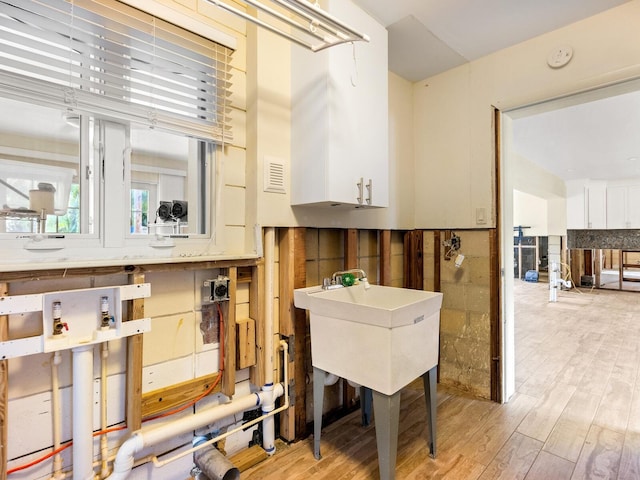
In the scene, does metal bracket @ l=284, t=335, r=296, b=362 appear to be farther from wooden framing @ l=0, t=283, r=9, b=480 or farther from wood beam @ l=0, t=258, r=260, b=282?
wooden framing @ l=0, t=283, r=9, b=480

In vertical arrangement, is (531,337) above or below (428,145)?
below

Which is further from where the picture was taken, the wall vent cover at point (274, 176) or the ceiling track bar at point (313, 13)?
the wall vent cover at point (274, 176)

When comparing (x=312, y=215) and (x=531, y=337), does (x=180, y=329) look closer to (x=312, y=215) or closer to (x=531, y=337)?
(x=312, y=215)

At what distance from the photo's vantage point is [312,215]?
78.4 inches

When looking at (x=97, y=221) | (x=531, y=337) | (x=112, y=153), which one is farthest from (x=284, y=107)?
(x=531, y=337)

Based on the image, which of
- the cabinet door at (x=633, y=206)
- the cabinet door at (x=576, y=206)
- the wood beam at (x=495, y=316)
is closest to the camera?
the wood beam at (x=495, y=316)

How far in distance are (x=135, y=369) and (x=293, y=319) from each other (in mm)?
812

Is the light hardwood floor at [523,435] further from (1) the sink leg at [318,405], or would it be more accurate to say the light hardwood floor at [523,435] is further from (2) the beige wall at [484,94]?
(2) the beige wall at [484,94]

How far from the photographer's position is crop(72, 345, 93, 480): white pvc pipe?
1.22 metres

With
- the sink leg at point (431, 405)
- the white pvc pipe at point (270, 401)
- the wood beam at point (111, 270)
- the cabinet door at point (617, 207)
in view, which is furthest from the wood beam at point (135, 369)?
the cabinet door at point (617, 207)

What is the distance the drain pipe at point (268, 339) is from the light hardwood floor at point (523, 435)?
106 millimetres

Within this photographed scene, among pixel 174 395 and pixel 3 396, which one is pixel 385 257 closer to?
pixel 174 395

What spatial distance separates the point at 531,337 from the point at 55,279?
14.9ft

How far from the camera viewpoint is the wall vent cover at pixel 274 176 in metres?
1.77
